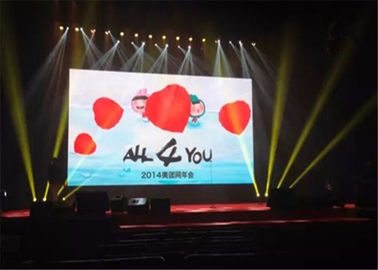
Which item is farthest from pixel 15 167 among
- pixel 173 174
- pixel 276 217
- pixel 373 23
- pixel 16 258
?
pixel 373 23

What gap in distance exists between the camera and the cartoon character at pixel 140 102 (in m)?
6.45

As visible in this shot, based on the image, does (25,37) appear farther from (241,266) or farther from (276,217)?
(241,266)

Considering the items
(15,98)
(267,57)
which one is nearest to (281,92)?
(267,57)

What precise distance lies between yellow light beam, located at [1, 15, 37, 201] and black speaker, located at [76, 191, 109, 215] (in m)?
2.04

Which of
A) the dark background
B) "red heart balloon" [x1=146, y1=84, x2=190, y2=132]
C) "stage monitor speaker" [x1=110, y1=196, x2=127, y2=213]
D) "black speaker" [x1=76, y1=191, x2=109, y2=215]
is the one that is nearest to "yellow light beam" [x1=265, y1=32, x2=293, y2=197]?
the dark background

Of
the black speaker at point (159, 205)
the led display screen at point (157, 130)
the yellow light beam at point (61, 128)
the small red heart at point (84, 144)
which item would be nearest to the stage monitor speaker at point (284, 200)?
the led display screen at point (157, 130)

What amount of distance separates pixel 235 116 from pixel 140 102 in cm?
→ 175

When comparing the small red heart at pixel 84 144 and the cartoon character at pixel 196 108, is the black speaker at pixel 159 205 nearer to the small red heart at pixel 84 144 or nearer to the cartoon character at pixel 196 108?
the small red heart at pixel 84 144

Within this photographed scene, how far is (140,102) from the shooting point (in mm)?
6469

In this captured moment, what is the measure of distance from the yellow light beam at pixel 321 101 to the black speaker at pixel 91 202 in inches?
150

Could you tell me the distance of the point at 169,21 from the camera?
669 cm

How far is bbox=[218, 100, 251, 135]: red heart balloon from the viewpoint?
22.3 ft

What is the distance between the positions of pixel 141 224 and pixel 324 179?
165 inches

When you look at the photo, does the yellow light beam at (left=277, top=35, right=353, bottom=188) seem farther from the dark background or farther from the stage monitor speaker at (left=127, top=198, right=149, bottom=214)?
the stage monitor speaker at (left=127, top=198, right=149, bottom=214)
